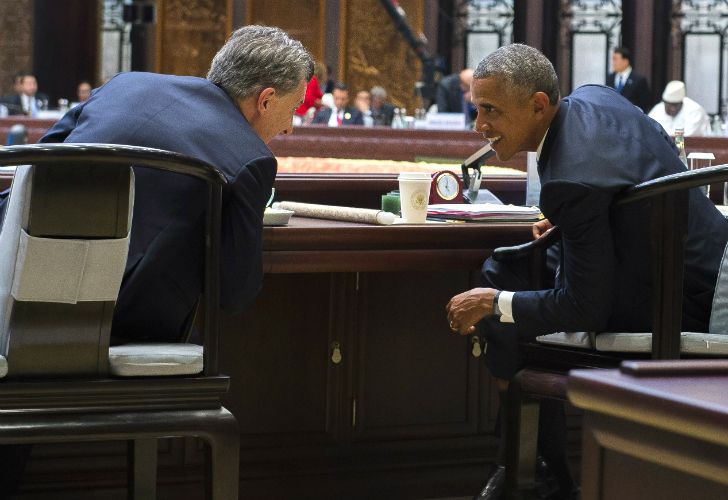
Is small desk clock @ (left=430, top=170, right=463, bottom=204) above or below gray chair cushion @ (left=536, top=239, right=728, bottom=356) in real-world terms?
above

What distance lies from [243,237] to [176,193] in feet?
0.40

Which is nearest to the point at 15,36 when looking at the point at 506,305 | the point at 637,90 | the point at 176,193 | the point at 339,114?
the point at 339,114

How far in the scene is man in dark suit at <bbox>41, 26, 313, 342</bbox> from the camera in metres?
1.87

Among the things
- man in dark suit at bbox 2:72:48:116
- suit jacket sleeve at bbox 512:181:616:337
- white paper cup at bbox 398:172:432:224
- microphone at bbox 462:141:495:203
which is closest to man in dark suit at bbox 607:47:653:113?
man in dark suit at bbox 2:72:48:116

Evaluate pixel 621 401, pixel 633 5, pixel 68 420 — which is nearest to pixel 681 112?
pixel 633 5

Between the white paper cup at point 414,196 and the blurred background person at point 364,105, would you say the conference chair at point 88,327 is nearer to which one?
the white paper cup at point 414,196

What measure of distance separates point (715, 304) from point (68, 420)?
→ 1.07m

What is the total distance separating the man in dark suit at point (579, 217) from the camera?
207 cm

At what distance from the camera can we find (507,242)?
8.20 ft

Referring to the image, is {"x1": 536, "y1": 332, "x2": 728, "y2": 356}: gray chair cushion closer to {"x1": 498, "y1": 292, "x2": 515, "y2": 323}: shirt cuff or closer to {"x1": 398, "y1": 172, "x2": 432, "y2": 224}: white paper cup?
{"x1": 498, "y1": 292, "x2": 515, "y2": 323}: shirt cuff

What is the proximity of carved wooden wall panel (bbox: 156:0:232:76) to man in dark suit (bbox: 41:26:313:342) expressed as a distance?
467 inches

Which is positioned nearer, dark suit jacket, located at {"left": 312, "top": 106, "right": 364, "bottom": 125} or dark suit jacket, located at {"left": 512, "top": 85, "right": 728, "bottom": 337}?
dark suit jacket, located at {"left": 512, "top": 85, "right": 728, "bottom": 337}

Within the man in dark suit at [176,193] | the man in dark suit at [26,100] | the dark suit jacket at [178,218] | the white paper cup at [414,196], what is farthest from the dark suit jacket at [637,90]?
the dark suit jacket at [178,218]

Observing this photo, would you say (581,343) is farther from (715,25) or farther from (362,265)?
(715,25)
